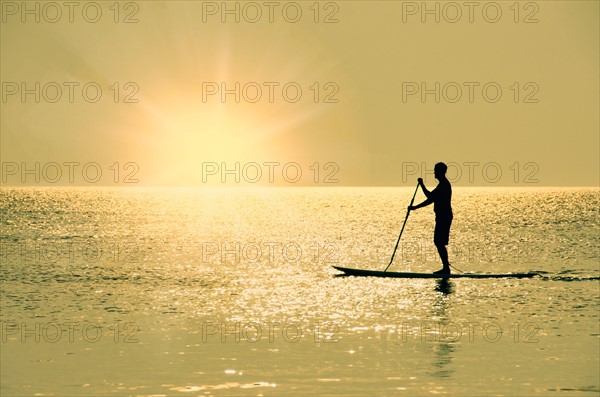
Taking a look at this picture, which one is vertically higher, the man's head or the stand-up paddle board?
the man's head

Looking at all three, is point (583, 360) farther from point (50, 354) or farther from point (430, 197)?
point (430, 197)

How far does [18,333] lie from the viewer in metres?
20.0

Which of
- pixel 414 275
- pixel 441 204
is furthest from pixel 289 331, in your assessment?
pixel 414 275

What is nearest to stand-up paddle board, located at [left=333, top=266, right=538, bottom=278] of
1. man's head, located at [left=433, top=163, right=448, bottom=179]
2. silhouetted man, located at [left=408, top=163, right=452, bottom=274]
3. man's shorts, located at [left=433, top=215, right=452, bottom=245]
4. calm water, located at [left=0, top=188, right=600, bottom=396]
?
calm water, located at [left=0, top=188, right=600, bottom=396]

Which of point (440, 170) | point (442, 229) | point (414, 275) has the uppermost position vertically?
point (440, 170)

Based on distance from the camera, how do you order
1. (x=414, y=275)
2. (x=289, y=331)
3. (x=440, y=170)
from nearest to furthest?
(x=289, y=331)
(x=440, y=170)
(x=414, y=275)

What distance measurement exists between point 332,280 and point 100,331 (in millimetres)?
12356

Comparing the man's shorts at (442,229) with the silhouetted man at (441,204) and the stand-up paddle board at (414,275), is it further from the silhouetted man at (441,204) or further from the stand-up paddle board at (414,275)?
the stand-up paddle board at (414,275)

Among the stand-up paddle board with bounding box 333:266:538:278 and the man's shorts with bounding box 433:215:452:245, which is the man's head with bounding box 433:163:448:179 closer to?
the man's shorts with bounding box 433:215:452:245

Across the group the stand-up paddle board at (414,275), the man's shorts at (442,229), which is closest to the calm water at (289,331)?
the stand-up paddle board at (414,275)

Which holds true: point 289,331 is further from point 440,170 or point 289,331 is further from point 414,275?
point 414,275

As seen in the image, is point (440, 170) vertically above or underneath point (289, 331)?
above

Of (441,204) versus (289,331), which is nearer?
(289,331)

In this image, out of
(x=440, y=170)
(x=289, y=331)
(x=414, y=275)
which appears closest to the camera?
(x=289, y=331)
